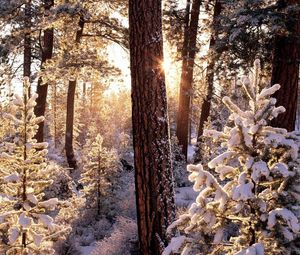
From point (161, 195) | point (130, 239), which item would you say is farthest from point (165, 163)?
point (130, 239)

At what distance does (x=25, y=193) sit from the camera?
6.02m

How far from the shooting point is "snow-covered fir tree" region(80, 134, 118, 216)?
11914 mm

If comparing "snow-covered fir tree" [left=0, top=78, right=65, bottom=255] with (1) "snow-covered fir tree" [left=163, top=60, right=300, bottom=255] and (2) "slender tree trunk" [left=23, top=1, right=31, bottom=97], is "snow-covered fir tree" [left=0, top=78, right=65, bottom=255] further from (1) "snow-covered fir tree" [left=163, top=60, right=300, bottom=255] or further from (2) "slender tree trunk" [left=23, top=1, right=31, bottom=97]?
(2) "slender tree trunk" [left=23, top=1, right=31, bottom=97]

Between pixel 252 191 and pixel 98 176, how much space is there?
8606mm

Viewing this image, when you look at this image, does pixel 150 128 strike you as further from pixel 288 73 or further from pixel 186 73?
pixel 186 73

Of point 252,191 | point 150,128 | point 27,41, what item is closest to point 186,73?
point 27,41

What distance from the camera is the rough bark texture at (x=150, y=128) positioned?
18.4ft

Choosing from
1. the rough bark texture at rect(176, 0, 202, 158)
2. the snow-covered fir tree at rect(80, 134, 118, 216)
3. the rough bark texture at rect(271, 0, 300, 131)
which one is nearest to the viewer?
the rough bark texture at rect(271, 0, 300, 131)

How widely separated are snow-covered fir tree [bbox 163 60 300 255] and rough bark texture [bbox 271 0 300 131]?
16.1ft

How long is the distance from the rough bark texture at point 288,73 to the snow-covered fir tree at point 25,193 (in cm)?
475

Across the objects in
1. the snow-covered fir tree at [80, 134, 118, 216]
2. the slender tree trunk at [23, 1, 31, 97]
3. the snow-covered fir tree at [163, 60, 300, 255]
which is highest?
the slender tree trunk at [23, 1, 31, 97]

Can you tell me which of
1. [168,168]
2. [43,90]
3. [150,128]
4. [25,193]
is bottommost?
[25,193]

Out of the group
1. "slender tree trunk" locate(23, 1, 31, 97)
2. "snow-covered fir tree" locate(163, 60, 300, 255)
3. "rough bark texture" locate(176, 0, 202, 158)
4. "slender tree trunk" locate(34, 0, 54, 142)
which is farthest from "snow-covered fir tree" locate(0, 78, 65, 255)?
"rough bark texture" locate(176, 0, 202, 158)

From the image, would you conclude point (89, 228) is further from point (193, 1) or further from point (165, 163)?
point (193, 1)
